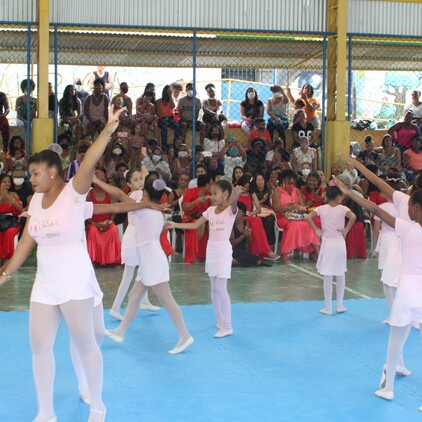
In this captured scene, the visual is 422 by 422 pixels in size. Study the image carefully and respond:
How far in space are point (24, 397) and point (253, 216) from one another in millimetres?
7334

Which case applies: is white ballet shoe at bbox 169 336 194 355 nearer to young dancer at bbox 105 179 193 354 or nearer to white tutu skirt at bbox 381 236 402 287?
young dancer at bbox 105 179 193 354

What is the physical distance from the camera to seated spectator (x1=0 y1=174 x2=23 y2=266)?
39.2 feet

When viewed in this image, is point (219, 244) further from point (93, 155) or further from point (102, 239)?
point (102, 239)

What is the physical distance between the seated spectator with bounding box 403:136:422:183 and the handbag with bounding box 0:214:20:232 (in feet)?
24.6

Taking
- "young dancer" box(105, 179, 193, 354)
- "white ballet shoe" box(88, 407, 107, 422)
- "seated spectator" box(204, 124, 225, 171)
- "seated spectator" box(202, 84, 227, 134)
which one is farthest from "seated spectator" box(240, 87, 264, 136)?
"white ballet shoe" box(88, 407, 107, 422)

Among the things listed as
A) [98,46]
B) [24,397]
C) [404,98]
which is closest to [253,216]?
[98,46]

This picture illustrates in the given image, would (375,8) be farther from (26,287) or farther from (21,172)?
(26,287)

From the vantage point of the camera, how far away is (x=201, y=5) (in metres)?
15.1

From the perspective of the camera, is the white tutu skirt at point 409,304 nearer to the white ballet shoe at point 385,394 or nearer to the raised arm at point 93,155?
the white ballet shoe at point 385,394

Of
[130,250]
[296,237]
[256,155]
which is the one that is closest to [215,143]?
[256,155]

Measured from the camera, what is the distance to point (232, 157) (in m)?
15.5

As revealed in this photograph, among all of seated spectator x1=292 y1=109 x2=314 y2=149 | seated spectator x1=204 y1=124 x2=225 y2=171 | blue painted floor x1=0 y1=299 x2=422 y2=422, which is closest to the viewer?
blue painted floor x1=0 y1=299 x2=422 y2=422

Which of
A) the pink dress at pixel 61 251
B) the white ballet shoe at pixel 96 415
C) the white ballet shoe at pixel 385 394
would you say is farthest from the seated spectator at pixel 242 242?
the pink dress at pixel 61 251

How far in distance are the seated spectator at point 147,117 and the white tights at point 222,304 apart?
332 inches
